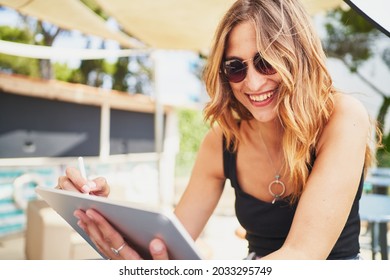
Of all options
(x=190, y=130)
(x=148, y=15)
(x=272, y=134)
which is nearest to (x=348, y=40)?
(x=190, y=130)

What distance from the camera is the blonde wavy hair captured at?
1264mm

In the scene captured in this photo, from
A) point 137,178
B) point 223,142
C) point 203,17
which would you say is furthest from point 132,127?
point 223,142

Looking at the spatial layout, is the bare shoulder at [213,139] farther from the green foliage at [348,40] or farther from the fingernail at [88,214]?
the green foliage at [348,40]

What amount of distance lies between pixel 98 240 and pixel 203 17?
2.73 meters

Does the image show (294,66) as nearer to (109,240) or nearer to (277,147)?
(277,147)

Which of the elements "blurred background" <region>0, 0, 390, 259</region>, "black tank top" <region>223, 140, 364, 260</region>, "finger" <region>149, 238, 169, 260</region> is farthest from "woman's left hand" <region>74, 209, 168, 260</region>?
"blurred background" <region>0, 0, 390, 259</region>

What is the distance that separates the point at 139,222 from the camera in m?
0.88

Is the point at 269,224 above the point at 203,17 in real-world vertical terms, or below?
below

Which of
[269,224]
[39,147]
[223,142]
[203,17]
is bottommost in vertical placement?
[39,147]

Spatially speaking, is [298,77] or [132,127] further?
[132,127]

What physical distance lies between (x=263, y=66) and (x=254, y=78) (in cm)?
5

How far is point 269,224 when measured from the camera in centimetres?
137

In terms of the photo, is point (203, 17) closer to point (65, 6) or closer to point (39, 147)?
point (65, 6)

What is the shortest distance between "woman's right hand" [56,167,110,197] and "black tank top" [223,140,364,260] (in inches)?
19.6
